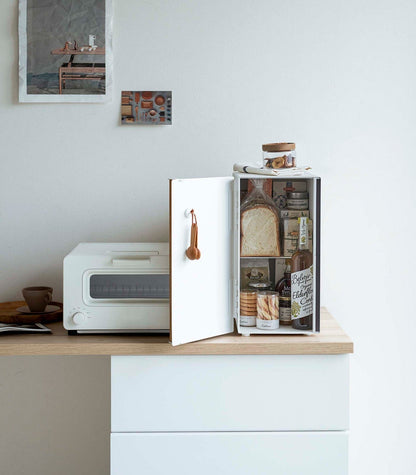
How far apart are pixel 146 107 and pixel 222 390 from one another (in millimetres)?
945

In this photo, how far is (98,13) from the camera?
196cm

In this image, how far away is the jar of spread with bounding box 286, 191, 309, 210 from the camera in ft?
5.43

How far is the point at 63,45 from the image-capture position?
1967mm

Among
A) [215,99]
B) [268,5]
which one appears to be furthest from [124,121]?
[268,5]

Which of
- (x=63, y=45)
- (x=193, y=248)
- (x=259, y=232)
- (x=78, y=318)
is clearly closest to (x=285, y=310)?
(x=259, y=232)

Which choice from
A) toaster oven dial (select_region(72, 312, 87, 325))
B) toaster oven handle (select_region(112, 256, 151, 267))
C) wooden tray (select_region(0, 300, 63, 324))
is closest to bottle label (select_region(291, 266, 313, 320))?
toaster oven handle (select_region(112, 256, 151, 267))

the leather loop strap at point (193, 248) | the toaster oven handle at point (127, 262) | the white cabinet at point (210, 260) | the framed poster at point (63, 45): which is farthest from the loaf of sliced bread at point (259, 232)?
the framed poster at point (63, 45)

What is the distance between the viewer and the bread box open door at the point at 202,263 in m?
1.52

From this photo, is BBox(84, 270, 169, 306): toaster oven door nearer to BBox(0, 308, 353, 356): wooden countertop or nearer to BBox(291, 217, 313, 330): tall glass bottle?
BBox(0, 308, 353, 356): wooden countertop

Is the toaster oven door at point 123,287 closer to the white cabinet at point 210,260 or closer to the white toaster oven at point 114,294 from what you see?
the white toaster oven at point 114,294

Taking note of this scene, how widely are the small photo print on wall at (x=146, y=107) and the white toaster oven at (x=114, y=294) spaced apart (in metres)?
0.56

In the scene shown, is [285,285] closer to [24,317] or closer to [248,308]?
[248,308]

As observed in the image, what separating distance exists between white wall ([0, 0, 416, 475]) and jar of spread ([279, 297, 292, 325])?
0.43 metres

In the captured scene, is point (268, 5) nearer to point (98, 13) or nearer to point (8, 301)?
point (98, 13)
